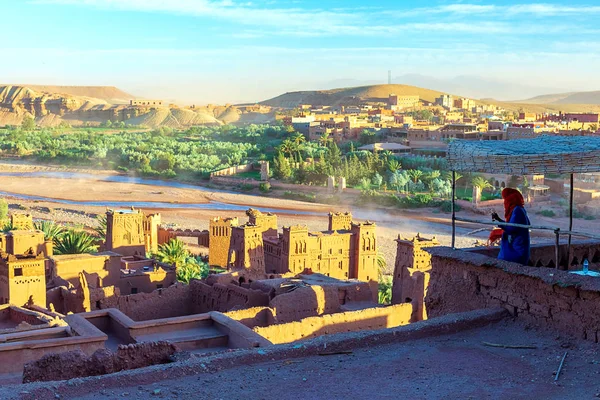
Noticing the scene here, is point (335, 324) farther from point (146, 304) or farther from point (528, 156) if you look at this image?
point (528, 156)

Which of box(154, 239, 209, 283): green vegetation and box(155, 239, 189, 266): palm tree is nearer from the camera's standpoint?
box(154, 239, 209, 283): green vegetation

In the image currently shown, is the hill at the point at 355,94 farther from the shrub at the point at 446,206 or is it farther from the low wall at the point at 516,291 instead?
the low wall at the point at 516,291

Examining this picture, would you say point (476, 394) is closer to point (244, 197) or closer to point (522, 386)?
point (522, 386)

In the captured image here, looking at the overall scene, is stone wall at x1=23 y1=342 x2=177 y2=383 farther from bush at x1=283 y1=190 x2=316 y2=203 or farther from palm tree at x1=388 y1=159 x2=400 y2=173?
palm tree at x1=388 y1=159 x2=400 y2=173

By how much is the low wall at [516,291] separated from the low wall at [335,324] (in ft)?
11.3

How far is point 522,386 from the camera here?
427cm

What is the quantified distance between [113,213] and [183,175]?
3375 centimetres

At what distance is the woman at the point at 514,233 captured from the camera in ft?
18.4

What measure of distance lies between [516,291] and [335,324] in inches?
222

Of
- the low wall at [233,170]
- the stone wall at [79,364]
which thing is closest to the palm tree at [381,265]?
the stone wall at [79,364]

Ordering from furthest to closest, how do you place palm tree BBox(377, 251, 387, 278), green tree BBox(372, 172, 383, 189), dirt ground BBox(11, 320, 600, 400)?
green tree BBox(372, 172, 383, 189)
palm tree BBox(377, 251, 387, 278)
dirt ground BBox(11, 320, 600, 400)

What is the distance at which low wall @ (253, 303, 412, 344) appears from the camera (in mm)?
9852

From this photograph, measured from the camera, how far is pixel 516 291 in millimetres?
5395

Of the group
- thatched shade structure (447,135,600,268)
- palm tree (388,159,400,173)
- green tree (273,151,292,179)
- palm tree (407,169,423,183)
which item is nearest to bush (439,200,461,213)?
palm tree (407,169,423,183)
